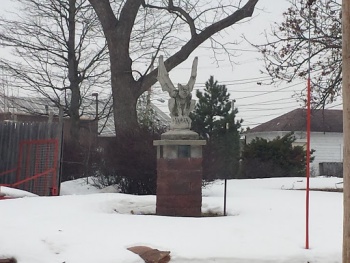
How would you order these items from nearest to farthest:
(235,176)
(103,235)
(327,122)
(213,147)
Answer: (103,235) → (213,147) → (235,176) → (327,122)

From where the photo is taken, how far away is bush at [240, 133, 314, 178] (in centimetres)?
2233

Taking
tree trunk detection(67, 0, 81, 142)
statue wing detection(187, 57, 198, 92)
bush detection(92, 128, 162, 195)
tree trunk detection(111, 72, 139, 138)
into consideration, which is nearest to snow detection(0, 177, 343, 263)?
statue wing detection(187, 57, 198, 92)

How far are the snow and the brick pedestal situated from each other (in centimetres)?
68

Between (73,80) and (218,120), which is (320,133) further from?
(73,80)

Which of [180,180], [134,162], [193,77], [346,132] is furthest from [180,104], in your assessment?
[346,132]

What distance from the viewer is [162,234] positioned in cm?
696

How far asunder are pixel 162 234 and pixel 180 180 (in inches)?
86.5

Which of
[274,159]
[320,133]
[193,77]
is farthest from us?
[320,133]

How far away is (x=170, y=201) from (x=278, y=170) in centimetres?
1417

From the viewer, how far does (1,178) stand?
1495cm

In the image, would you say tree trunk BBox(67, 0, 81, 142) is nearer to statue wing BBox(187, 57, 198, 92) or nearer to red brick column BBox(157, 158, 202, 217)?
statue wing BBox(187, 57, 198, 92)

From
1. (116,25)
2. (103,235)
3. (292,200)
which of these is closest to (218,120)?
(116,25)

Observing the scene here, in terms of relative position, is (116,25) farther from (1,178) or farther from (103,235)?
(103,235)

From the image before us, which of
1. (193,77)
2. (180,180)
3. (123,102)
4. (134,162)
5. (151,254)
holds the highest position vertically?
(123,102)
